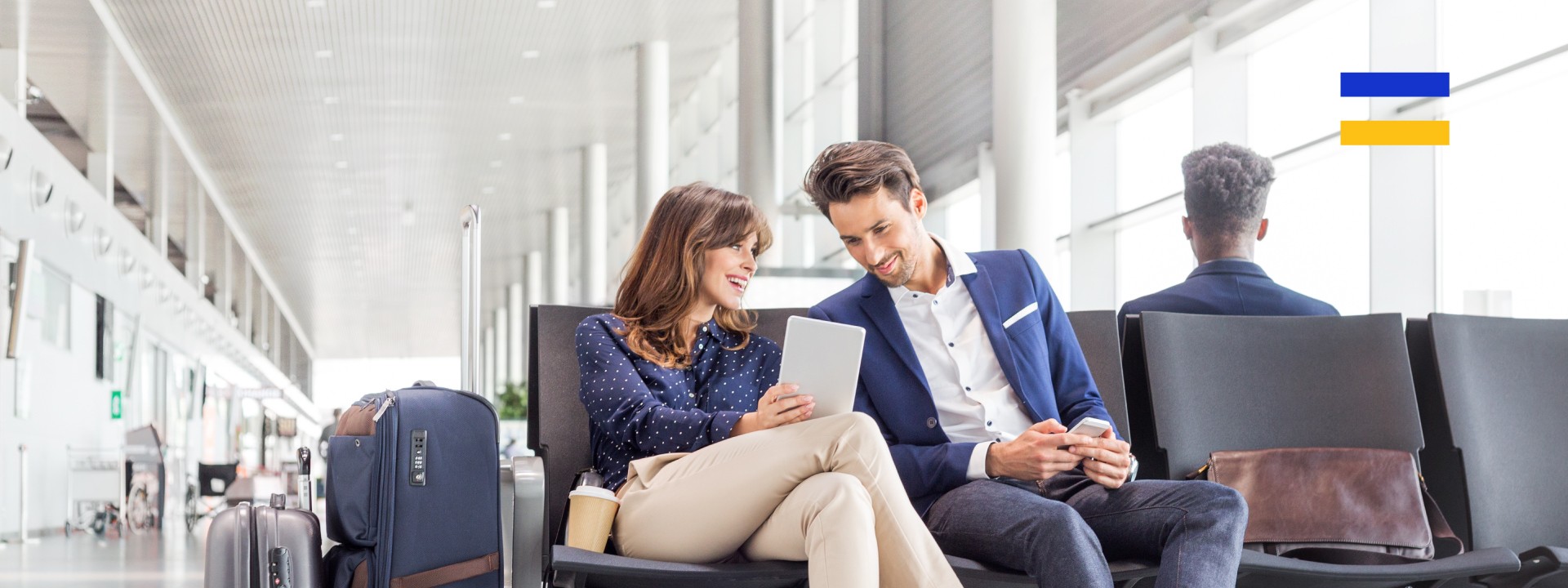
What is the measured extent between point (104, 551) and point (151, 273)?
8189 millimetres

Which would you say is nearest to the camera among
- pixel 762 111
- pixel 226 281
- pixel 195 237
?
pixel 762 111

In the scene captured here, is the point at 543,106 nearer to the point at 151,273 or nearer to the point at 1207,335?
the point at 151,273

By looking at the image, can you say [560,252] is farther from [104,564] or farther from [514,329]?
[104,564]

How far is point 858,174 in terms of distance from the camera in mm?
2391

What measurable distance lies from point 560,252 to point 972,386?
18.9 m

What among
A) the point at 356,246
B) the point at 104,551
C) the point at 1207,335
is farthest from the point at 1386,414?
the point at 356,246

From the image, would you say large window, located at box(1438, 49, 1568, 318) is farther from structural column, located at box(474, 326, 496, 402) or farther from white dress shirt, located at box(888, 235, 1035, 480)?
structural column, located at box(474, 326, 496, 402)

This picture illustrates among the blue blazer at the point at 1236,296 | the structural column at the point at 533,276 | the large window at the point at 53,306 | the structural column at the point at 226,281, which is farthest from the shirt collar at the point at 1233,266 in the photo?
the structural column at the point at 533,276

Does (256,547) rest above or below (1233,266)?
below

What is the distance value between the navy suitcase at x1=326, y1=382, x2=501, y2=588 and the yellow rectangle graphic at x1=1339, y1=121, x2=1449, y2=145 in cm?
302

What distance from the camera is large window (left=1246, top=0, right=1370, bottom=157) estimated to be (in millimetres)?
6047

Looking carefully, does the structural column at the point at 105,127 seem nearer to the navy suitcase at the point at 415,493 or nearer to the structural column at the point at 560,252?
the structural column at the point at 560,252

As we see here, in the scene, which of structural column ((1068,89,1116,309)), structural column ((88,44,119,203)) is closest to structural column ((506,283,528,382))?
structural column ((88,44,119,203))

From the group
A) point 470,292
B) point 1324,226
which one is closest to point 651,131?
point 1324,226
